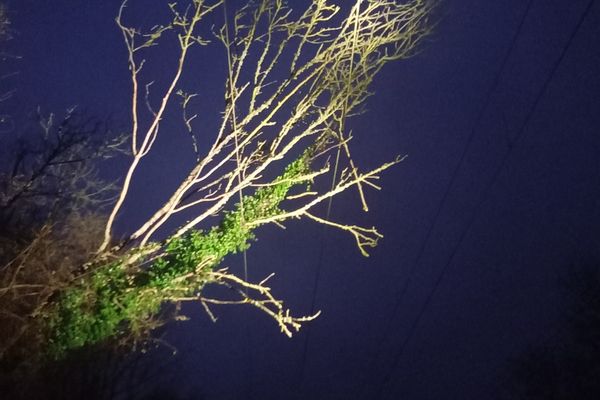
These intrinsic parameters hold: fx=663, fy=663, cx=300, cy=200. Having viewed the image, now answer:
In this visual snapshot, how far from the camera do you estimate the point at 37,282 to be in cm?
778

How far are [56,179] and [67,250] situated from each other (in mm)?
5278

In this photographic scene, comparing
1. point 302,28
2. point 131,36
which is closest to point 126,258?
point 131,36

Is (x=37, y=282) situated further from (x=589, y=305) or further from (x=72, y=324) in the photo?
(x=589, y=305)

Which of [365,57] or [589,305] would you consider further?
[589,305]

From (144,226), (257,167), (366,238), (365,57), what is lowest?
(366,238)

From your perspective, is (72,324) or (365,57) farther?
(365,57)

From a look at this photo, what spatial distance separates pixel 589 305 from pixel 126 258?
43.2ft

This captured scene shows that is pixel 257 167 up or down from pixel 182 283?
up

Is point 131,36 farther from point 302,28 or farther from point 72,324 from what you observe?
point 72,324

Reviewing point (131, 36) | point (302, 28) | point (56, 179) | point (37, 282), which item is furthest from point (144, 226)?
point (56, 179)

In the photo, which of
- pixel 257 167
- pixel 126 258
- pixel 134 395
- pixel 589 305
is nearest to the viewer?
pixel 126 258

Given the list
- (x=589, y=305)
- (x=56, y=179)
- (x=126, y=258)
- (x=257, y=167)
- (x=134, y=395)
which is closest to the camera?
(x=126, y=258)

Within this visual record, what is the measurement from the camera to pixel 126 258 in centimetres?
798

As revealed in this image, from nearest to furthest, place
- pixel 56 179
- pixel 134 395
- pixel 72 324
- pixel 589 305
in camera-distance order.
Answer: pixel 72 324 → pixel 56 179 → pixel 589 305 → pixel 134 395
